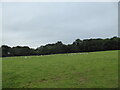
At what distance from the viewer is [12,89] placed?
12172mm

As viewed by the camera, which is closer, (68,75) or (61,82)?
(61,82)

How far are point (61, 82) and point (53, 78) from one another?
1369 mm

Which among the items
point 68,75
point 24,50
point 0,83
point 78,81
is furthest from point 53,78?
point 24,50

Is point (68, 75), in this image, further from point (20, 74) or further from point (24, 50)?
point (24, 50)

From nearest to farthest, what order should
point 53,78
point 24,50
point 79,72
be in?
point 53,78 → point 79,72 → point 24,50

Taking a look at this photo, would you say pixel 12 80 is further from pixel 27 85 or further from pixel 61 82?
pixel 61 82

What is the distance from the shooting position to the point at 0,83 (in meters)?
13.8

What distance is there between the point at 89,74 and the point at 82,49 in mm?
46625

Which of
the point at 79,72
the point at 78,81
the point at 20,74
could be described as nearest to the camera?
the point at 78,81

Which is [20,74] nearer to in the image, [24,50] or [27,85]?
[27,85]

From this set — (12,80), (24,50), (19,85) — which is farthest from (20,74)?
(24,50)

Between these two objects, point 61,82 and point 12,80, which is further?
point 12,80

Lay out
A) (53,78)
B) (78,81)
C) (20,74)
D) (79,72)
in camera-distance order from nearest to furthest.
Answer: (78,81)
(53,78)
(79,72)
(20,74)

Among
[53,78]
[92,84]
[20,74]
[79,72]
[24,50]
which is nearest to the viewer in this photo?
[92,84]
